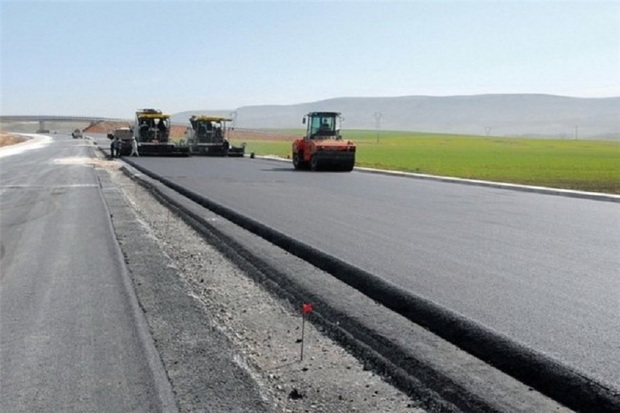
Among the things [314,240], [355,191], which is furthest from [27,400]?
[355,191]

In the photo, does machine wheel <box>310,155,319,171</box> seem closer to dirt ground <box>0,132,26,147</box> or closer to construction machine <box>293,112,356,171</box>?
construction machine <box>293,112,356,171</box>

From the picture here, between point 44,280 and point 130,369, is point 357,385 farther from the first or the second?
point 44,280

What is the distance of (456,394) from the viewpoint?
4688 millimetres

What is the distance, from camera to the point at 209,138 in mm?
43125

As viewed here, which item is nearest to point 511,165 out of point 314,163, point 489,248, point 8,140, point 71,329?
point 314,163

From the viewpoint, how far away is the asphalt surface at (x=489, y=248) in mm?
6180

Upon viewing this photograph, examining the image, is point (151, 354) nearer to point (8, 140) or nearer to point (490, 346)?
point (490, 346)

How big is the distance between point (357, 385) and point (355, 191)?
48.5ft

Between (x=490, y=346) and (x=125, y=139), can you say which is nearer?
(x=490, y=346)

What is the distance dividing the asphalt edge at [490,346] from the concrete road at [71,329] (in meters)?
2.48

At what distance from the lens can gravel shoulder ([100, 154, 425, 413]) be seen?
4648 millimetres

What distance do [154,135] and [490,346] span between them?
37.3 metres

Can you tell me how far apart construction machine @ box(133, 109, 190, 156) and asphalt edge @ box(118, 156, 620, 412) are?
3234 centimetres

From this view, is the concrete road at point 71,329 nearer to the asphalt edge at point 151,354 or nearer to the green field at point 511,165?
the asphalt edge at point 151,354
